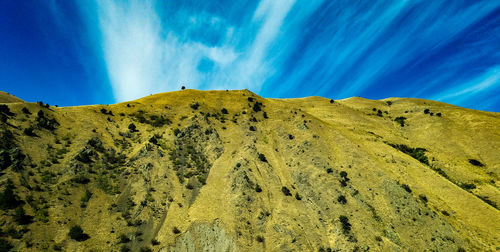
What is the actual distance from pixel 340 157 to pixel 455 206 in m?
21.0

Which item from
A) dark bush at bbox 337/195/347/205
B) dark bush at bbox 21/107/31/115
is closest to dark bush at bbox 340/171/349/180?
dark bush at bbox 337/195/347/205

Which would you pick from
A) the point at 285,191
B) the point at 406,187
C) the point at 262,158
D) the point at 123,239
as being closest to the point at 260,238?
the point at 285,191

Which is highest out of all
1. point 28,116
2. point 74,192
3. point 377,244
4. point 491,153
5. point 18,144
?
point 28,116

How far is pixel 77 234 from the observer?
2867cm

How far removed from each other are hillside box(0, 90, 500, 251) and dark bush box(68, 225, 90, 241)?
0.38 feet

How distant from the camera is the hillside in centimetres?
3173

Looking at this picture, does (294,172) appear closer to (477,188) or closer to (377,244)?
(377,244)

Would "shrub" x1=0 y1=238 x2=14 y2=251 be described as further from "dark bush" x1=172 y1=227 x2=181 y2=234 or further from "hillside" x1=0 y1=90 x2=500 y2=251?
"dark bush" x1=172 y1=227 x2=181 y2=234

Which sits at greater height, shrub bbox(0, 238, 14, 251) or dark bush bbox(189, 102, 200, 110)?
dark bush bbox(189, 102, 200, 110)

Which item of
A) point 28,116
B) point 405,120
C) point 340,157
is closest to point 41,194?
point 28,116

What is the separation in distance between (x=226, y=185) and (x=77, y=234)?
2366cm

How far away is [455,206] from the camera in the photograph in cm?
3922

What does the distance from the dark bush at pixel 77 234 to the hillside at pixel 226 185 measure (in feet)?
0.38

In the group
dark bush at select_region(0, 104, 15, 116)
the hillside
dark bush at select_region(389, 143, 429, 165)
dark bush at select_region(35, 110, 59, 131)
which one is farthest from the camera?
dark bush at select_region(389, 143, 429, 165)
